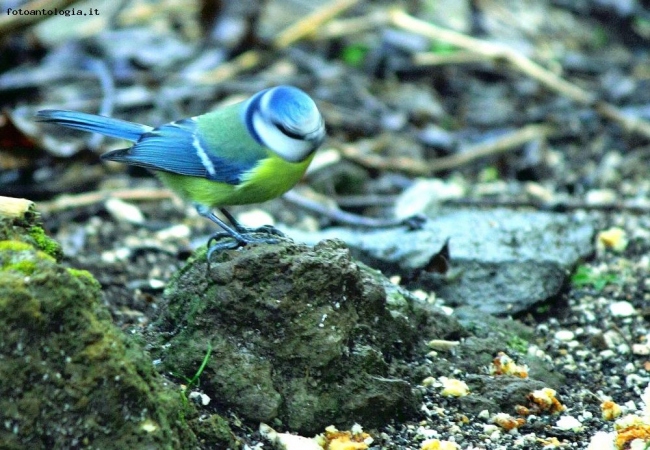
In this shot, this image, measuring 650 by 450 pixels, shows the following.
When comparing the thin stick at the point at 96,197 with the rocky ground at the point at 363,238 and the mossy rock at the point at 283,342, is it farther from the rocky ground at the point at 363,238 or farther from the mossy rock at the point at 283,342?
the mossy rock at the point at 283,342

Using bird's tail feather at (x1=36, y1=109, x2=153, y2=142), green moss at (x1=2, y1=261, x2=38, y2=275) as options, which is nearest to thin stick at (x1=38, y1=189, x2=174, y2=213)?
bird's tail feather at (x1=36, y1=109, x2=153, y2=142)

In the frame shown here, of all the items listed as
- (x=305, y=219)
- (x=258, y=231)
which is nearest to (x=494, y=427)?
(x=258, y=231)

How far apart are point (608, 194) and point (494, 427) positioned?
2955 millimetres

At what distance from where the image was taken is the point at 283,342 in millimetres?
2658

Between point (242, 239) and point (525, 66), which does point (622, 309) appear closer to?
point (242, 239)

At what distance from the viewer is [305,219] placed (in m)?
5.12

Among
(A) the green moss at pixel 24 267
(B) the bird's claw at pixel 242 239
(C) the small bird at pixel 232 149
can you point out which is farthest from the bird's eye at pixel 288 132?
(A) the green moss at pixel 24 267

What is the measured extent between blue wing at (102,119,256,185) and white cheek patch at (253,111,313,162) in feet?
0.32

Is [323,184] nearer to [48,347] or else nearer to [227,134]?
[227,134]

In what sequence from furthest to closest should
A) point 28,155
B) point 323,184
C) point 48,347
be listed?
point 323,184
point 28,155
point 48,347

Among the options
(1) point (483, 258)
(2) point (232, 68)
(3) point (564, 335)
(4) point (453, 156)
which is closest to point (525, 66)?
(4) point (453, 156)

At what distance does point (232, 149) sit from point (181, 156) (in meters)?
0.23

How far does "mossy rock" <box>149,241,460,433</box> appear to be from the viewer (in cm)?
263

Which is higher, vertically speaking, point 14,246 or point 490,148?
point 14,246
